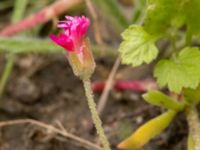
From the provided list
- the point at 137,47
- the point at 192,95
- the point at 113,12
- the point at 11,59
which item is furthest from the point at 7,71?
the point at 192,95

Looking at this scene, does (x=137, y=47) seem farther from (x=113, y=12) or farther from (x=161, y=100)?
(x=113, y=12)

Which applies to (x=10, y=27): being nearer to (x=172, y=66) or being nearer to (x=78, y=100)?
(x=78, y=100)

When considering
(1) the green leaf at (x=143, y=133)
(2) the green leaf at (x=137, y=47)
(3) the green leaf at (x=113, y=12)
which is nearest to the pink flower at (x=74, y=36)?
(2) the green leaf at (x=137, y=47)

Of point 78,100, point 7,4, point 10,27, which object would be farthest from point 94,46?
point 7,4

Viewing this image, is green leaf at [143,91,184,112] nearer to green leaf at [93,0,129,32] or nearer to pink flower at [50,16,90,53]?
pink flower at [50,16,90,53]

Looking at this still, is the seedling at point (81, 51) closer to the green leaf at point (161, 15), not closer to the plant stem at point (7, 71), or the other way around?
the green leaf at point (161, 15)

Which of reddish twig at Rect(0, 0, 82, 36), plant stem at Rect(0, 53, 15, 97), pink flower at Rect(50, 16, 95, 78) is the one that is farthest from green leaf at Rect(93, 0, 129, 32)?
pink flower at Rect(50, 16, 95, 78)
